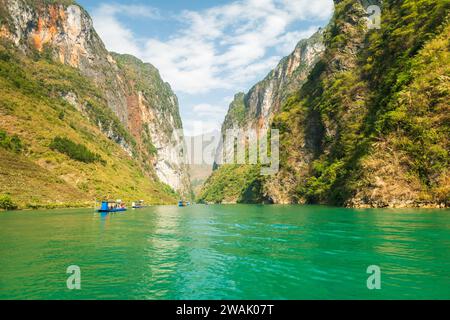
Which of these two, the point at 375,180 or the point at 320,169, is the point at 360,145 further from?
the point at 320,169

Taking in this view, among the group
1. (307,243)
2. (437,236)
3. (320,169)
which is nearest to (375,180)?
(320,169)

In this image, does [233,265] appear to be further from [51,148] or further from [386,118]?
[51,148]

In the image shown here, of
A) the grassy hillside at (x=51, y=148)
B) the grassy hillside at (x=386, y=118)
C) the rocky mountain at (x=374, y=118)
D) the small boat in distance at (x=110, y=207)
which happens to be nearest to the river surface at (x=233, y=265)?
the small boat in distance at (x=110, y=207)

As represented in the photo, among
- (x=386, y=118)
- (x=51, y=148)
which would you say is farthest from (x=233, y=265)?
(x=51, y=148)

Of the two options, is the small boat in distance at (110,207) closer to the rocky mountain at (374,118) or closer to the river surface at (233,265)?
the river surface at (233,265)

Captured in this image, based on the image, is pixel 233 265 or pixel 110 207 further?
pixel 110 207

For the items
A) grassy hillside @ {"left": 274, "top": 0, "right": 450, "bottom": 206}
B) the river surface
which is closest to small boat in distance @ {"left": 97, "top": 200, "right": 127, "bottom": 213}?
the river surface

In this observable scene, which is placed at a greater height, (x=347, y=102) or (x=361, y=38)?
(x=361, y=38)
